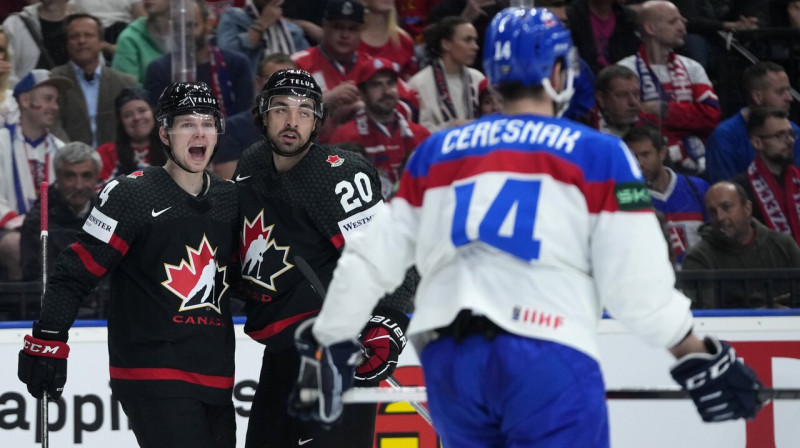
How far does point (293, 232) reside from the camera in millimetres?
3457

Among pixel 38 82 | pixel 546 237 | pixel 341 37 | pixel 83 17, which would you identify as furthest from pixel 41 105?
pixel 546 237

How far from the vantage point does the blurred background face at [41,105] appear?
491cm

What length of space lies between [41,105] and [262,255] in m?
1.88

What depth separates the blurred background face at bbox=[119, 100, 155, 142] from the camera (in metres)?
4.92

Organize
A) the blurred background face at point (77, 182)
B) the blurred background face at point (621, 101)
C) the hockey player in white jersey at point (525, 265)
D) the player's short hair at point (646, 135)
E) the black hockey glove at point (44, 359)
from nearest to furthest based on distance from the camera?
the hockey player in white jersey at point (525, 265) < the black hockey glove at point (44, 359) < the blurred background face at point (77, 182) < the player's short hair at point (646, 135) < the blurred background face at point (621, 101)

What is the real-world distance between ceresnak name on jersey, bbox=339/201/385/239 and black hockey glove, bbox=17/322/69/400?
2.60 ft

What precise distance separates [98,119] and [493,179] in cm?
295

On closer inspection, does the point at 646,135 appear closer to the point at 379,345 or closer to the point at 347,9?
the point at 347,9

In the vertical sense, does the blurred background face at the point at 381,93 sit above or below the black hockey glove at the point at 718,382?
above

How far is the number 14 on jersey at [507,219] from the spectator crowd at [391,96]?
2.59 m

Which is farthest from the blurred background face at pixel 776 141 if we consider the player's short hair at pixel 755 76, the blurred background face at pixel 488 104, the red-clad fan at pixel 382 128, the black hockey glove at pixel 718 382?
the black hockey glove at pixel 718 382

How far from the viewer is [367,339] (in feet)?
11.2

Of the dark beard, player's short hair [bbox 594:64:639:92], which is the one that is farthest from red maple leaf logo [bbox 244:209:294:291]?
the dark beard

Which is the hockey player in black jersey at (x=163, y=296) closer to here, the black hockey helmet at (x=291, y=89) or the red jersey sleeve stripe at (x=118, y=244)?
the red jersey sleeve stripe at (x=118, y=244)
